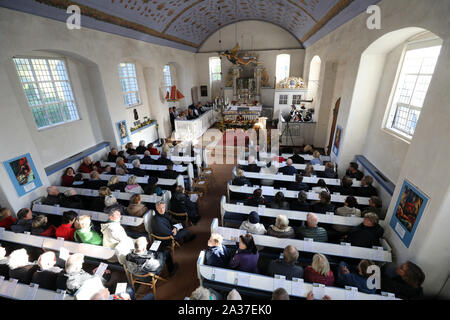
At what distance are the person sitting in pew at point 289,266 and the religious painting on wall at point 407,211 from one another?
1.81 meters

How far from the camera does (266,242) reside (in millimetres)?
3486

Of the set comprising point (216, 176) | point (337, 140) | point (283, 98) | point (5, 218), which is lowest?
point (216, 176)

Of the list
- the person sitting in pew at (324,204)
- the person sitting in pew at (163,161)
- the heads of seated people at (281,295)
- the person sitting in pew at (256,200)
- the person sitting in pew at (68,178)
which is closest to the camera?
the heads of seated people at (281,295)

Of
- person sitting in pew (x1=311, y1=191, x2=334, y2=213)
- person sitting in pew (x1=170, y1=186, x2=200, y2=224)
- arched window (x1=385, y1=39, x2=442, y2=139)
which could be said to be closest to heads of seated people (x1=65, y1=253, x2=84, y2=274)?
person sitting in pew (x1=170, y1=186, x2=200, y2=224)

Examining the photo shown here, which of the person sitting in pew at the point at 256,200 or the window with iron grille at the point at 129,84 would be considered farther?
the window with iron grille at the point at 129,84

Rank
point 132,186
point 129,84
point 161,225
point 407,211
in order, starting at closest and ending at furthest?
1. point 407,211
2. point 161,225
3. point 132,186
4. point 129,84

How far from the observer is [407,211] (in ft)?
11.0

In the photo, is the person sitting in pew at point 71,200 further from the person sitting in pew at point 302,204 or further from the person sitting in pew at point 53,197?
the person sitting in pew at point 302,204

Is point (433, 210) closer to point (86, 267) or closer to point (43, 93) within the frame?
point (86, 267)

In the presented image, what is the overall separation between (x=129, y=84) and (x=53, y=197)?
243 inches

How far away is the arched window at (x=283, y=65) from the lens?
1526 centimetres

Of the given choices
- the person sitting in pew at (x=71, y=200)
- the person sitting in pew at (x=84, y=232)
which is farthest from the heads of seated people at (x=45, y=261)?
the person sitting in pew at (x=71, y=200)

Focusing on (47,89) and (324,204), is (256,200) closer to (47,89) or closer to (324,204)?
(324,204)

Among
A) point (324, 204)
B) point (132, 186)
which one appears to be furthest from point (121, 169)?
point (324, 204)
